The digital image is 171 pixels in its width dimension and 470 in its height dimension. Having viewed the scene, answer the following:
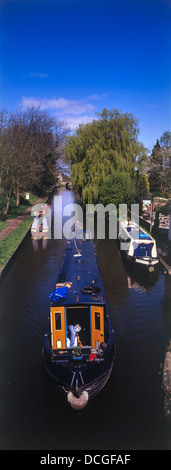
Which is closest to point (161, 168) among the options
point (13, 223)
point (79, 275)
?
point (13, 223)

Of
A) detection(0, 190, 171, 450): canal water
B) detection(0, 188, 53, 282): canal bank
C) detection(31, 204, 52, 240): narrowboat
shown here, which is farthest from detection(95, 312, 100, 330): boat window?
detection(31, 204, 52, 240): narrowboat

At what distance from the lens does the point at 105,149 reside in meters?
34.4

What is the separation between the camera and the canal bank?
21.6 m

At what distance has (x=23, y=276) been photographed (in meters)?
20.4

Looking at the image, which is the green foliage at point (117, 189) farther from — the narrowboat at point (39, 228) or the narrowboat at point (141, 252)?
the narrowboat at point (141, 252)

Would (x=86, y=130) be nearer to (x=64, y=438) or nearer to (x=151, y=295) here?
(x=151, y=295)

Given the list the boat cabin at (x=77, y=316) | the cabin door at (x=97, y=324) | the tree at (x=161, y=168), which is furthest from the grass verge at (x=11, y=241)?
the tree at (x=161, y=168)

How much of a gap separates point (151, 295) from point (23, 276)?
8.01 m

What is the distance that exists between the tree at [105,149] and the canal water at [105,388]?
17.2m

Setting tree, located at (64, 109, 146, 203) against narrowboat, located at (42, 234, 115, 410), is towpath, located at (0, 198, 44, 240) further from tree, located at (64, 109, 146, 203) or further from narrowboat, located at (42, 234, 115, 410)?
narrowboat, located at (42, 234, 115, 410)

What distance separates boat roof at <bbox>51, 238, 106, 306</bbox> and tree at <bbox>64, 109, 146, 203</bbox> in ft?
47.5

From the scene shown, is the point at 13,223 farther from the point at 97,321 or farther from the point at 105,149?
the point at 97,321

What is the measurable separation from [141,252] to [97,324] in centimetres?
1144
